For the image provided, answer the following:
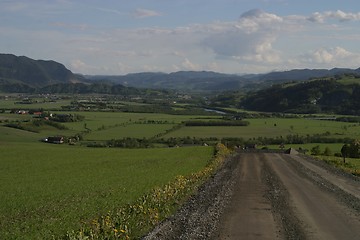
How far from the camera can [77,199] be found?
37188 mm

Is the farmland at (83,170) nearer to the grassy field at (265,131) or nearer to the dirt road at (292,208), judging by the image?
the grassy field at (265,131)

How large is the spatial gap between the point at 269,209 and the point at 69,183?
22.1 m

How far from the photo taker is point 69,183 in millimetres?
47344

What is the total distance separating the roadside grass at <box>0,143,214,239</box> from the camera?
28.6 meters

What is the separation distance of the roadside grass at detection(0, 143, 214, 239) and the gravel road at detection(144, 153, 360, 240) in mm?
5614

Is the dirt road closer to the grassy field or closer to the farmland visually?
the farmland

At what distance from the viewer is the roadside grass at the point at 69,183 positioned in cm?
2859

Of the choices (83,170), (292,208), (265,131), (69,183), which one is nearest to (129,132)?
(265,131)

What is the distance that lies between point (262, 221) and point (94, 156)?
54668mm

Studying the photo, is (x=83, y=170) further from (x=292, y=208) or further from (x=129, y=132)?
(x=129, y=132)

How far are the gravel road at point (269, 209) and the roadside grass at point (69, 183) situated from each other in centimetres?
561

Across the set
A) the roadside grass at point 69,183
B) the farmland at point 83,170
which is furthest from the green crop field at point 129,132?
the roadside grass at point 69,183

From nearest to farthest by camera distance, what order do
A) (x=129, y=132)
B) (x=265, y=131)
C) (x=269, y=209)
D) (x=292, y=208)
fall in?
(x=269, y=209), (x=292, y=208), (x=129, y=132), (x=265, y=131)

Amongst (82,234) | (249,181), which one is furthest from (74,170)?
(82,234)
